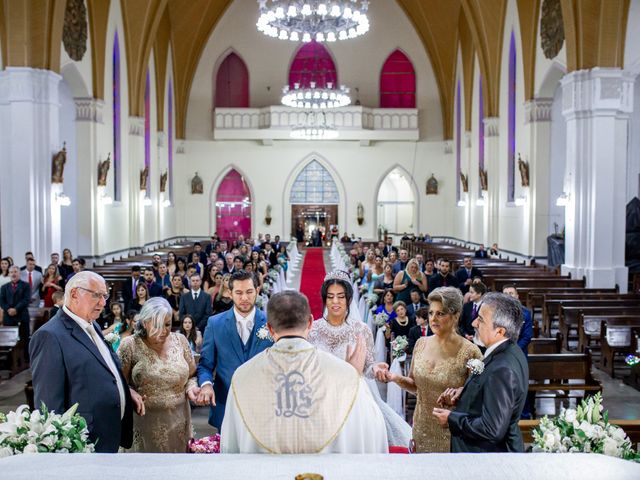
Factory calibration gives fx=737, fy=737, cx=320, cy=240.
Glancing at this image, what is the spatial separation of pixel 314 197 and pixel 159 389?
30203 millimetres

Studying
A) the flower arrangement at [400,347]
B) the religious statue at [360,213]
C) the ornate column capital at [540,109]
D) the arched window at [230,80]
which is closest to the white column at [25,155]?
the flower arrangement at [400,347]

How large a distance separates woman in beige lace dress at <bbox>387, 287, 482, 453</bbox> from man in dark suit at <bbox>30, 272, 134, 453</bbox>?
1.71 meters

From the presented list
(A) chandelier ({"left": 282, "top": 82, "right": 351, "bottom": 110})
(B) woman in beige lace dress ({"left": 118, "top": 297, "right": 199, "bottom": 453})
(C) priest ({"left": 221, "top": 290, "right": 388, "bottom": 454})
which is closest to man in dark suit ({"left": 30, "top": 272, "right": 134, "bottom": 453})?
(B) woman in beige lace dress ({"left": 118, "top": 297, "right": 199, "bottom": 453})

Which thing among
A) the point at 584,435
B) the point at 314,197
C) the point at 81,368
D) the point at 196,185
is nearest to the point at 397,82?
the point at 314,197

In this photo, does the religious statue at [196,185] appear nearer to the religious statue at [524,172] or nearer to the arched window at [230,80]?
the arched window at [230,80]

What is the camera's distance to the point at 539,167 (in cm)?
2097

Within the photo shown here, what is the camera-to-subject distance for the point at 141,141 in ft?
83.3

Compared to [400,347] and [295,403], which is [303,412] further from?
[400,347]

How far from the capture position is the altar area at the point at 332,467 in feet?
9.28

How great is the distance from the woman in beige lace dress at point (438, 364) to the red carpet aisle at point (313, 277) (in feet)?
28.7

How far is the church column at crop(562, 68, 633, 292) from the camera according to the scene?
1580 cm

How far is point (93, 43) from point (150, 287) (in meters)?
10.6

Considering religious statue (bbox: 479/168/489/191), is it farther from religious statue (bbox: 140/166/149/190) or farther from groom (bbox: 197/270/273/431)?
groom (bbox: 197/270/273/431)

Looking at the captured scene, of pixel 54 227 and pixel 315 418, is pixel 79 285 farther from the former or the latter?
pixel 54 227
